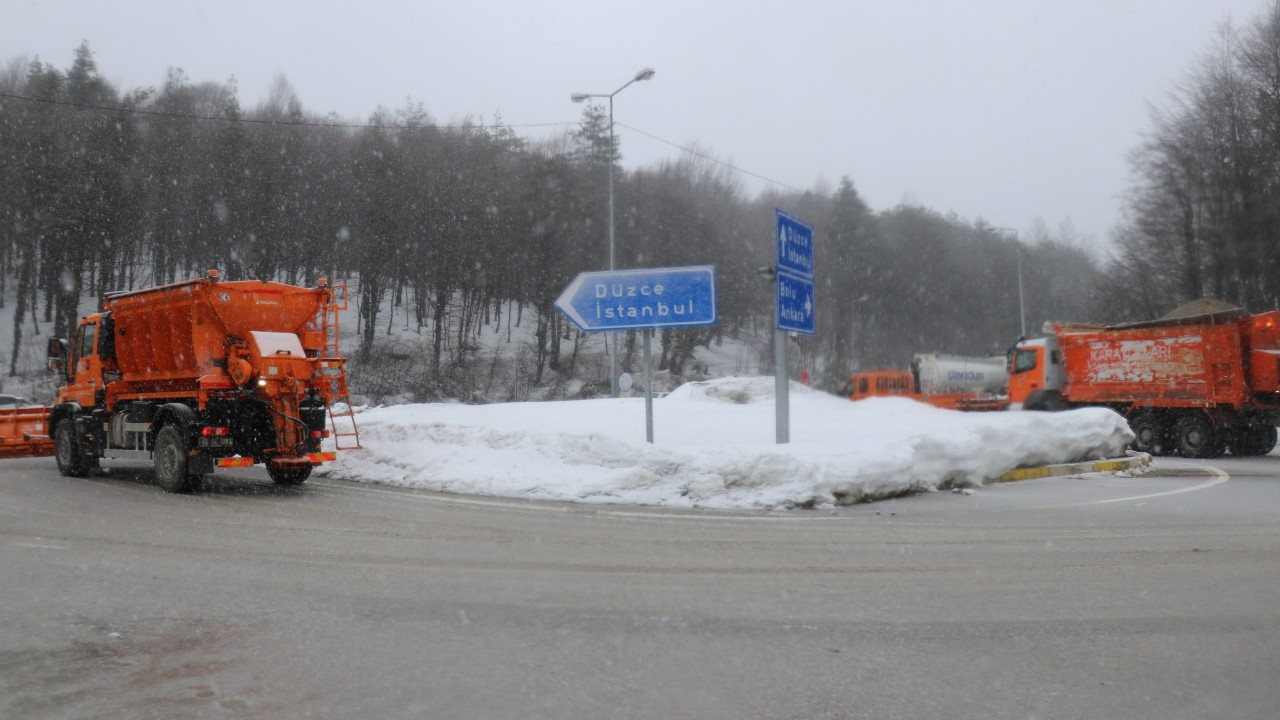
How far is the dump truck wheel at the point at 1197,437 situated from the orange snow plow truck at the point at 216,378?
18926 mm

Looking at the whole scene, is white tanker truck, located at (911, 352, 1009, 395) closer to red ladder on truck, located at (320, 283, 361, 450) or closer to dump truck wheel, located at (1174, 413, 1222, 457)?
dump truck wheel, located at (1174, 413, 1222, 457)

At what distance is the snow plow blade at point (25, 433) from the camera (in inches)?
756

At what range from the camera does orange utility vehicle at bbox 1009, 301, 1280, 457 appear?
21.1 metres

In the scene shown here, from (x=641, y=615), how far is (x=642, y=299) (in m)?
8.34

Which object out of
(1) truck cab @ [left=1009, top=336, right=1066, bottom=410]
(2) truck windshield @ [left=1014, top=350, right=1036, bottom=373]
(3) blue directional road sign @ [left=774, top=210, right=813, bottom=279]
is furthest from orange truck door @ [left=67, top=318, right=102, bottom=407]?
(2) truck windshield @ [left=1014, top=350, right=1036, bottom=373]

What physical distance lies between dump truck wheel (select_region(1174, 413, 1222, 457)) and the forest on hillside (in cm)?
1994

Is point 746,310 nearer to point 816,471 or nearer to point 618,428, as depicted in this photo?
point 618,428

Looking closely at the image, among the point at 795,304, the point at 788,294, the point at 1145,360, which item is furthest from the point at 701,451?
the point at 1145,360

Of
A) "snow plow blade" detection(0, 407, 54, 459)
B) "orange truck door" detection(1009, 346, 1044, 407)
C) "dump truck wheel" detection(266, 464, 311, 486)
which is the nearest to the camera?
"dump truck wheel" detection(266, 464, 311, 486)

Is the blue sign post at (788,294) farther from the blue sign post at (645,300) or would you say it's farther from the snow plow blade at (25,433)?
the snow plow blade at (25,433)

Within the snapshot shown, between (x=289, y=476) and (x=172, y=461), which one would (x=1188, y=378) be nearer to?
(x=289, y=476)

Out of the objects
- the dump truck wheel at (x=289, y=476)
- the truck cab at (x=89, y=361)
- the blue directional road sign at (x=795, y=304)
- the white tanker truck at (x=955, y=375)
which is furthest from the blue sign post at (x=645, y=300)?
the white tanker truck at (x=955, y=375)

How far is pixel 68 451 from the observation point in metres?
15.6

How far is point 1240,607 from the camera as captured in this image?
5938mm
